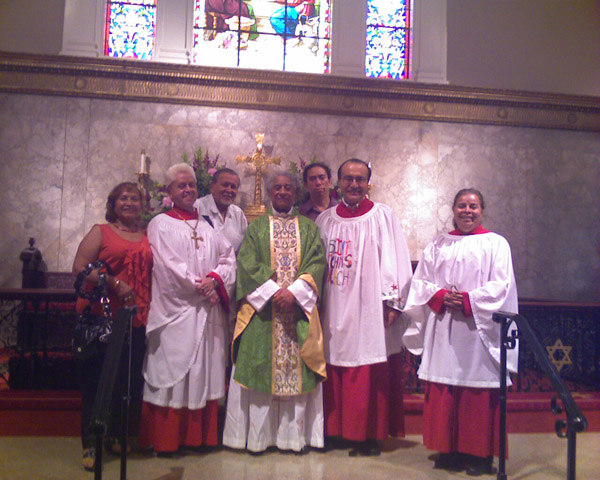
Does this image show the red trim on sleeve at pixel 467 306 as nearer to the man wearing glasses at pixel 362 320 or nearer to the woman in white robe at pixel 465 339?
the woman in white robe at pixel 465 339

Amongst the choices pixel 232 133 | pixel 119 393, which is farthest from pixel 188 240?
pixel 232 133

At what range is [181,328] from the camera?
12.1 ft

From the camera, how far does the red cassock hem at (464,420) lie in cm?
347

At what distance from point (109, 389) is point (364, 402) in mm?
1779

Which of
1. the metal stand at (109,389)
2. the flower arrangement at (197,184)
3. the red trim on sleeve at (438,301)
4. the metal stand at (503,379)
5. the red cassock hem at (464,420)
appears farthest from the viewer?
the flower arrangement at (197,184)

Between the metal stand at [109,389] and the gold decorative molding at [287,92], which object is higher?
the gold decorative molding at [287,92]

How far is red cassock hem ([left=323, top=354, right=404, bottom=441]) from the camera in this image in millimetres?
3738

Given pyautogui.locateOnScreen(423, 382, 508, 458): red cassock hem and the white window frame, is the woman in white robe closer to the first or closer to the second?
pyautogui.locateOnScreen(423, 382, 508, 458): red cassock hem

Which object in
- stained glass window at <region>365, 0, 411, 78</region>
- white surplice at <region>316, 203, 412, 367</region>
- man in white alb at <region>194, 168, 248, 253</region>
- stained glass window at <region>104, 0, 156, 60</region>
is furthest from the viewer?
stained glass window at <region>365, 0, 411, 78</region>

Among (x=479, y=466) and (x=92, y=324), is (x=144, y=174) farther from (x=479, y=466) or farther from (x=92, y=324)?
(x=479, y=466)

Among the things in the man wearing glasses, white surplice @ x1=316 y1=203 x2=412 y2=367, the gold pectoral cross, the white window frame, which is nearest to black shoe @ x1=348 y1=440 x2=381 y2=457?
the man wearing glasses

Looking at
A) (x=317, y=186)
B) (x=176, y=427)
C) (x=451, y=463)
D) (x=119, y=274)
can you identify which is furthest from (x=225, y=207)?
Result: (x=451, y=463)

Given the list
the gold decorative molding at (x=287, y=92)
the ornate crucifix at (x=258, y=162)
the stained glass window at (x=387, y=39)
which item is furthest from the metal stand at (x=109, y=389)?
the stained glass window at (x=387, y=39)

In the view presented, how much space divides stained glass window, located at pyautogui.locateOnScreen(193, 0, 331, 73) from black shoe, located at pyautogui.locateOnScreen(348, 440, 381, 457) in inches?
242
